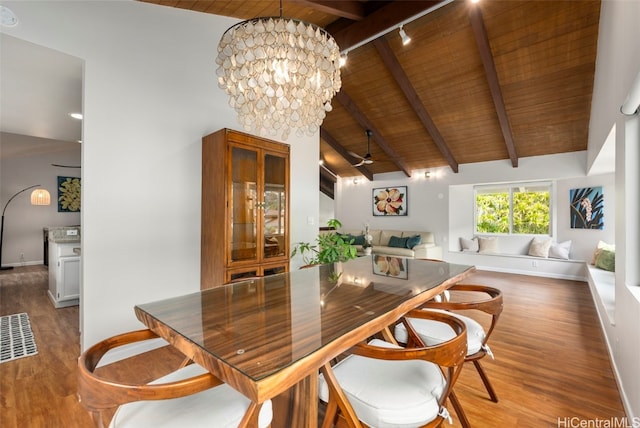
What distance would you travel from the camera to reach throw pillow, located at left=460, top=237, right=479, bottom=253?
6.92 m

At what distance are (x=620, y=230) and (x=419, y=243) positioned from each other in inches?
190

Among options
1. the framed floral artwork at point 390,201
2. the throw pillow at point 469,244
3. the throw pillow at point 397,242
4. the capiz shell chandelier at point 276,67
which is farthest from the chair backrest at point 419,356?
the framed floral artwork at point 390,201

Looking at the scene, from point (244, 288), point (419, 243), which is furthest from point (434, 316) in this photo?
point (419, 243)

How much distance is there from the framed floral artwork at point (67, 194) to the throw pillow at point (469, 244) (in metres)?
9.50

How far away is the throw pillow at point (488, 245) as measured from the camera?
665cm

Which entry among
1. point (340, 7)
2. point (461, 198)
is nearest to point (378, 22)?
point (340, 7)

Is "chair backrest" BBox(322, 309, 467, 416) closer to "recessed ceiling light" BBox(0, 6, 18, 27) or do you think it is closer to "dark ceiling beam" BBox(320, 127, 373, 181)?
"recessed ceiling light" BBox(0, 6, 18, 27)

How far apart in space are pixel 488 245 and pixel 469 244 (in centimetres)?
41

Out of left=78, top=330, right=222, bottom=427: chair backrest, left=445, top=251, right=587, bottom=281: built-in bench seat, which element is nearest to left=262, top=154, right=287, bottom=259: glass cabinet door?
left=78, top=330, right=222, bottom=427: chair backrest

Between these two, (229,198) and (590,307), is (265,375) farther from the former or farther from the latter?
(590,307)

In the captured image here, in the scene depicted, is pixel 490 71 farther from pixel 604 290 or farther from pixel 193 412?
pixel 193 412

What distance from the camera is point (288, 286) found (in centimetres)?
173

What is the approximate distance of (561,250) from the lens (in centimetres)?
562

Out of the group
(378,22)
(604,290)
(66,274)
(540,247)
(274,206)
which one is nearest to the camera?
(274,206)
